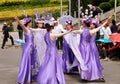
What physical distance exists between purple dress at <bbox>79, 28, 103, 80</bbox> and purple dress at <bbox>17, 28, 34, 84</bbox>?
4.86ft

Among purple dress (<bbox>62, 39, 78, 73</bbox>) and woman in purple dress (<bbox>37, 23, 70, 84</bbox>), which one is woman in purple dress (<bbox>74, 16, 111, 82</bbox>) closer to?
purple dress (<bbox>62, 39, 78, 73</bbox>)

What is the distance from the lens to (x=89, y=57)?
42.5 ft

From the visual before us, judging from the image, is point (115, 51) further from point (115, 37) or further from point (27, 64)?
point (27, 64)

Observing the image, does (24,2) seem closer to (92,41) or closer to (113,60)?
(113,60)

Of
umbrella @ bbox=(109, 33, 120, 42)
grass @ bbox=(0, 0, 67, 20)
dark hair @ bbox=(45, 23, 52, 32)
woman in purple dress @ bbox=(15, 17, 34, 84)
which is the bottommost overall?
grass @ bbox=(0, 0, 67, 20)

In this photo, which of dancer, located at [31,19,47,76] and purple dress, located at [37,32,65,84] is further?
dancer, located at [31,19,47,76]

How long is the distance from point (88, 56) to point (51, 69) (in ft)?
5.87

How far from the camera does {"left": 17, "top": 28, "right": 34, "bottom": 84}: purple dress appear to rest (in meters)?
12.6

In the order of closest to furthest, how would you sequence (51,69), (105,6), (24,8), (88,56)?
(51,69) → (88,56) → (105,6) → (24,8)

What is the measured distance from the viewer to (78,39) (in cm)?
1430

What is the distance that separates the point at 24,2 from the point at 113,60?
40103 millimetres

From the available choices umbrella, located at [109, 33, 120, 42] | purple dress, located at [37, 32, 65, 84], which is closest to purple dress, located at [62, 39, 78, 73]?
purple dress, located at [37, 32, 65, 84]

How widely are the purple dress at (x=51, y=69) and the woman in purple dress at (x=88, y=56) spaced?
1442 millimetres

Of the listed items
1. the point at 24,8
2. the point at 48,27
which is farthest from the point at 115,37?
the point at 24,8
